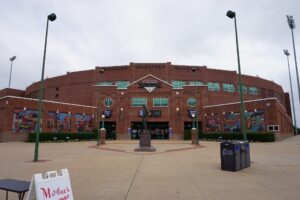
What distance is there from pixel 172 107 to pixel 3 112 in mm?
28780

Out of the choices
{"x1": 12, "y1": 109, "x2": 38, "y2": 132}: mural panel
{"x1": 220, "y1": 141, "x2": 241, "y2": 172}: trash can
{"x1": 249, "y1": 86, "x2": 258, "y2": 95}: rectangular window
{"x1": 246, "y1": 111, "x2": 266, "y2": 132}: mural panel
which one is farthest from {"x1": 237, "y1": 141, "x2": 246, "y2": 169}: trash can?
{"x1": 249, "y1": 86, "x2": 258, "y2": 95}: rectangular window

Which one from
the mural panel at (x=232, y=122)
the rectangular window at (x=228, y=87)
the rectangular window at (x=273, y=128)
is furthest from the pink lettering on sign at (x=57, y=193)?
the rectangular window at (x=228, y=87)

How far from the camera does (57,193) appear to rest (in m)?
A: 4.55

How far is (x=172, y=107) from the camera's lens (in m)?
47.9

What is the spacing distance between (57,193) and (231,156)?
8.29m

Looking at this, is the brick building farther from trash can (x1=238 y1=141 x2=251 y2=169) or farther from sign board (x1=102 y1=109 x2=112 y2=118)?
trash can (x1=238 y1=141 x2=251 y2=169)

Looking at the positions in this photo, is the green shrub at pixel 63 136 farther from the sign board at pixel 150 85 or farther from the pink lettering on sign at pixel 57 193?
the pink lettering on sign at pixel 57 193

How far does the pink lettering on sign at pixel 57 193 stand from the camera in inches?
171

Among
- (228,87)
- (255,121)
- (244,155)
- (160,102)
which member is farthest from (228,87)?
(244,155)

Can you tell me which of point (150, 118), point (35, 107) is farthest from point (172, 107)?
point (35, 107)

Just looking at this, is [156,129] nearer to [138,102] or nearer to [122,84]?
[138,102]

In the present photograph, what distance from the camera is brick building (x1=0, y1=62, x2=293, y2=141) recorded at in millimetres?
36594

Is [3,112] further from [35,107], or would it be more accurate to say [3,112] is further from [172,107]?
[172,107]

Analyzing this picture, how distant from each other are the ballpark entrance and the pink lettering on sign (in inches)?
1728
